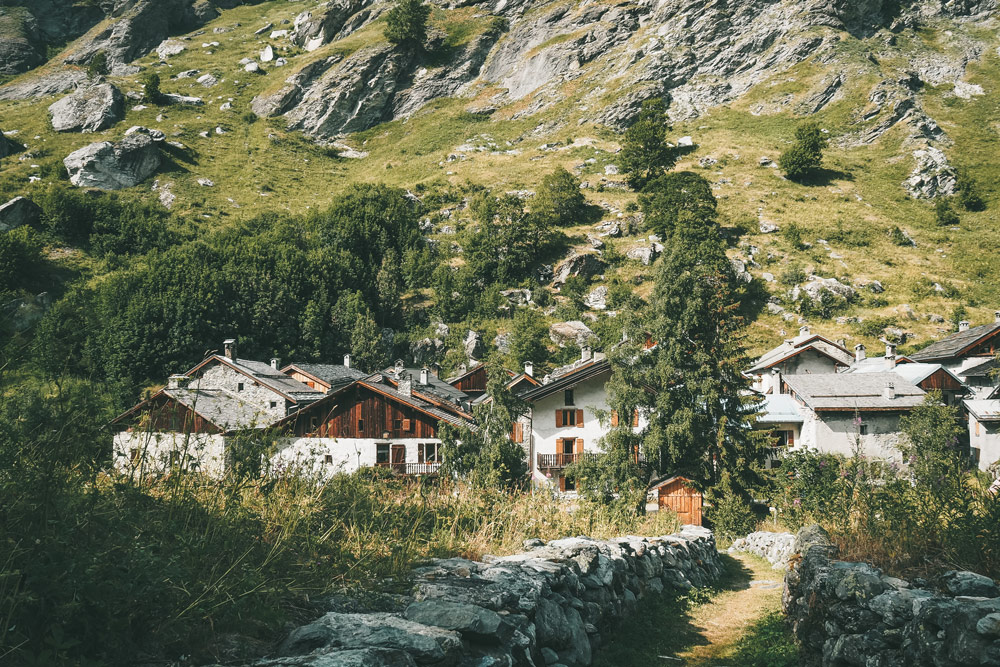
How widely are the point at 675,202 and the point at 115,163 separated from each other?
76.7 meters

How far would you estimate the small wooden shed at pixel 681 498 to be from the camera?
76.9 ft

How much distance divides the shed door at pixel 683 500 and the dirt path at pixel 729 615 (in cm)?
769

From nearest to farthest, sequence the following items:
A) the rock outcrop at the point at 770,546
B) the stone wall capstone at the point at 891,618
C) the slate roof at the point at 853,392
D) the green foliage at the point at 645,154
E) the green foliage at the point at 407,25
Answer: the stone wall capstone at the point at 891,618 → the rock outcrop at the point at 770,546 → the slate roof at the point at 853,392 → the green foliage at the point at 645,154 → the green foliage at the point at 407,25

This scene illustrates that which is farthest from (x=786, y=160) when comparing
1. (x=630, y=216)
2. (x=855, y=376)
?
(x=855, y=376)

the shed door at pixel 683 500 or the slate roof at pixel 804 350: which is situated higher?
the slate roof at pixel 804 350

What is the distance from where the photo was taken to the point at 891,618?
19.6ft

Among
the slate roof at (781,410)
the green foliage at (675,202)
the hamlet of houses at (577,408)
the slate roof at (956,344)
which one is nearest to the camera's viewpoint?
the hamlet of houses at (577,408)

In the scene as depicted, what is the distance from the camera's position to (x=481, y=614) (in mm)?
4781

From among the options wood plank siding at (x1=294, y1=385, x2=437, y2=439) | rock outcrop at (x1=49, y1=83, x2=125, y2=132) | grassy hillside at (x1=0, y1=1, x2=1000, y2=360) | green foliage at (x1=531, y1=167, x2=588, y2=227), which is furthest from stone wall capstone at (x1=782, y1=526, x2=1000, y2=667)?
rock outcrop at (x1=49, y1=83, x2=125, y2=132)

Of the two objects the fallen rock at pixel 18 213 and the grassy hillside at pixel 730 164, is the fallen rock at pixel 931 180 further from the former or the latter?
the fallen rock at pixel 18 213

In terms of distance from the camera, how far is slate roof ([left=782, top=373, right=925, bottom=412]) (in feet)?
117

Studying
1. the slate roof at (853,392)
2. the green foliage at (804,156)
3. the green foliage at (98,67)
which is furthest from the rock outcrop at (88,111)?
the slate roof at (853,392)

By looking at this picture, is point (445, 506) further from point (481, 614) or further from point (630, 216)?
point (630, 216)

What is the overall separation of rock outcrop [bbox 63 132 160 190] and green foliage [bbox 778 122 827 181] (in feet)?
302
